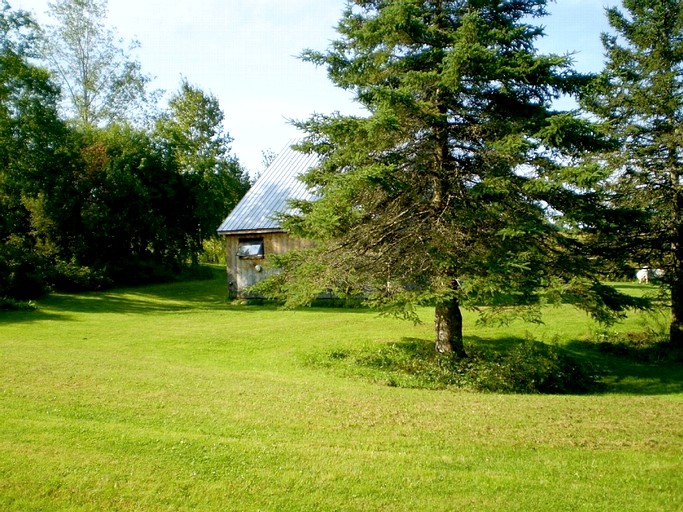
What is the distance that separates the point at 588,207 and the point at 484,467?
6539 millimetres

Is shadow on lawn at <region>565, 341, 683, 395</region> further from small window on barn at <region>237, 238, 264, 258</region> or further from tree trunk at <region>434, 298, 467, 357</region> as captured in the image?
small window on barn at <region>237, 238, 264, 258</region>

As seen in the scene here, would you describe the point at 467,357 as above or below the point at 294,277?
below

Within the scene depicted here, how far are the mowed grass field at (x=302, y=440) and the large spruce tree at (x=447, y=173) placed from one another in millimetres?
2001

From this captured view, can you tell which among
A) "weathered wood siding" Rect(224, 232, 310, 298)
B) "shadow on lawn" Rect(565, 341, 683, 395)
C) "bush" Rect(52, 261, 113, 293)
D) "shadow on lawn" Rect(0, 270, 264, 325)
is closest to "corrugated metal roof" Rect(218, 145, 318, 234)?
"weathered wood siding" Rect(224, 232, 310, 298)

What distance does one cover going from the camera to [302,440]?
6008mm

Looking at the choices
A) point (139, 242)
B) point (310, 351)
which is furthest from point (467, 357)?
point (139, 242)

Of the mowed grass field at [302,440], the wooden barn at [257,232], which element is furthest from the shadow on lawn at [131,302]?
the mowed grass field at [302,440]

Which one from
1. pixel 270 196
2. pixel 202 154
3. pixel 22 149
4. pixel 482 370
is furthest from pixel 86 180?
pixel 482 370

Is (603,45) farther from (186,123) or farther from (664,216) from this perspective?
(186,123)

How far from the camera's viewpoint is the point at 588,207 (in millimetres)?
10227

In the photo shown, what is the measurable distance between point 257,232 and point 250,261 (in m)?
1.23

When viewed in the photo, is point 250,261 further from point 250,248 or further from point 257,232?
point 257,232

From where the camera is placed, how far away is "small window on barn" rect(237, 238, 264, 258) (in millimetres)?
21422

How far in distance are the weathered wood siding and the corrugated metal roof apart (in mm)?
440
